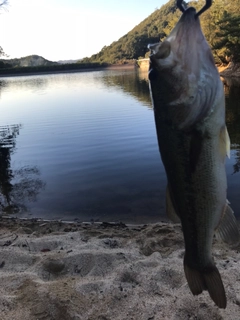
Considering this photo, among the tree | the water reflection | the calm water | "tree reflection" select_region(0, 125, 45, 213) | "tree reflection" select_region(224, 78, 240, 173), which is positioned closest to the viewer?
the calm water

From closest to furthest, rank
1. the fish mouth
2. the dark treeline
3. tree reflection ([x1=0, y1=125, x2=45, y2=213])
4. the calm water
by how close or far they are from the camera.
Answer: the fish mouth, the calm water, tree reflection ([x1=0, y1=125, x2=45, y2=213]), the dark treeline

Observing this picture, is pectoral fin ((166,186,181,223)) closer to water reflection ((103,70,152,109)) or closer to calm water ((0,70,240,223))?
calm water ((0,70,240,223))

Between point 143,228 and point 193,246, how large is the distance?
4.41 metres

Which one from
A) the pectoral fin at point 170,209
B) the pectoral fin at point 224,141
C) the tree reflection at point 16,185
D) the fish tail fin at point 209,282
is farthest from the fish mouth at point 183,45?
the tree reflection at point 16,185

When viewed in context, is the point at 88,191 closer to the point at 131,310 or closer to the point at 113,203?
the point at 113,203

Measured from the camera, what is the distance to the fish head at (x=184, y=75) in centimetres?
204

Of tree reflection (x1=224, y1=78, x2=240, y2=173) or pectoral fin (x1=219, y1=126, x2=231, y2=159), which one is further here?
tree reflection (x1=224, y1=78, x2=240, y2=173)

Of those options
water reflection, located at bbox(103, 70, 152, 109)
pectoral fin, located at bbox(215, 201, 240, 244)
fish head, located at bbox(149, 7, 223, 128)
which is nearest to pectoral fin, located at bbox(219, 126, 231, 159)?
fish head, located at bbox(149, 7, 223, 128)

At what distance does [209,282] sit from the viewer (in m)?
2.57

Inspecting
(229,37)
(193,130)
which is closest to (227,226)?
(193,130)

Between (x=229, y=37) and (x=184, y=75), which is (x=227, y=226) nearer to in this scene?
(x=184, y=75)

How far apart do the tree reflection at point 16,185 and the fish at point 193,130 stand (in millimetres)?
7117

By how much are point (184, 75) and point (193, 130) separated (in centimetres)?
35

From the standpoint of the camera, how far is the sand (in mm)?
3799
